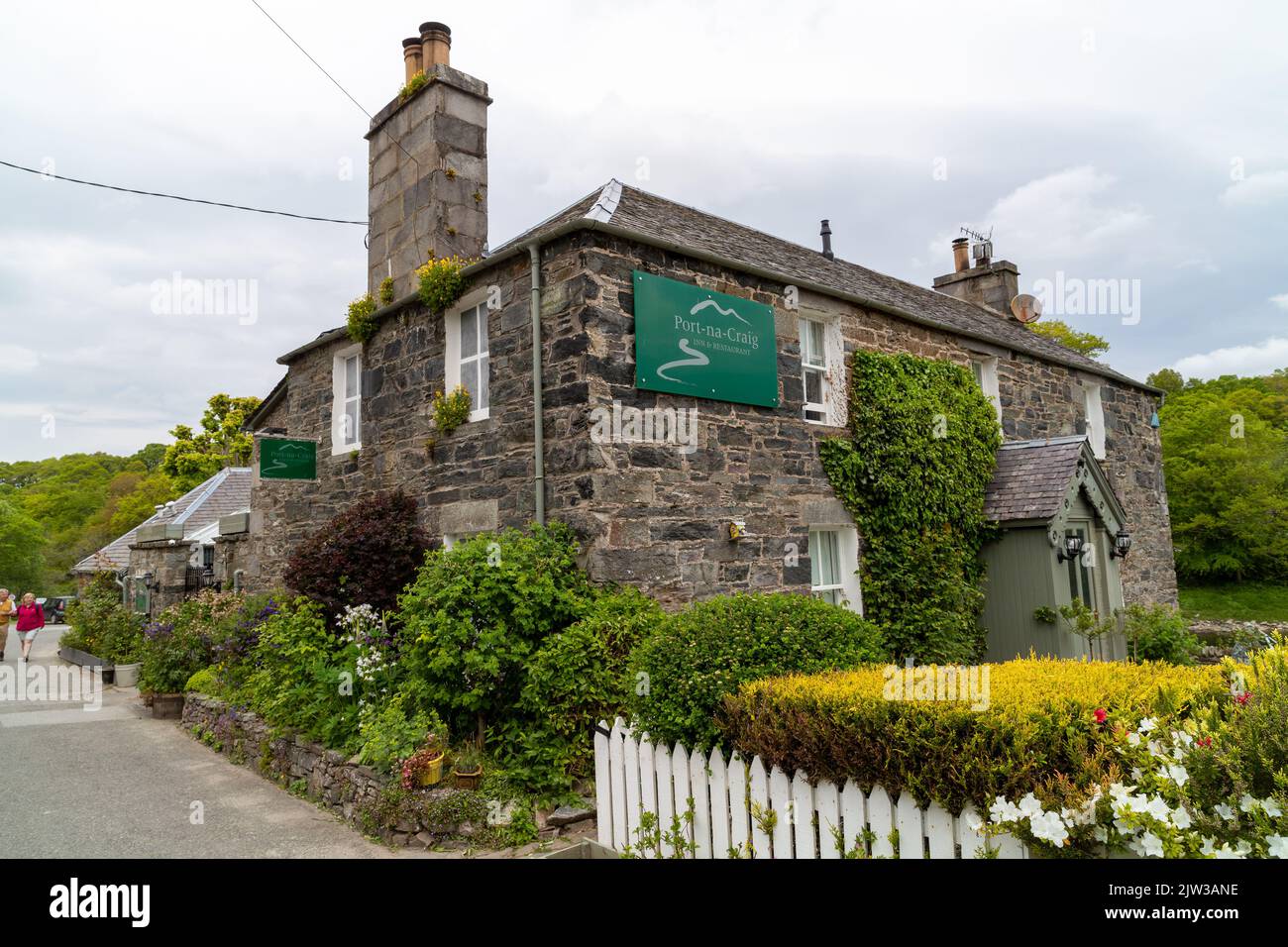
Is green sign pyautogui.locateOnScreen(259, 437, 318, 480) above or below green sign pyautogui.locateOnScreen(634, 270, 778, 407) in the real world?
below

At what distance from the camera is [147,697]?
37.3ft

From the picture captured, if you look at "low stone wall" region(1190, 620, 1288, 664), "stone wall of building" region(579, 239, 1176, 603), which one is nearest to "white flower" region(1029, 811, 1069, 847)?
"stone wall of building" region(579, 239, 1176, 603)

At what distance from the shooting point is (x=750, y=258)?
10273 millimetres

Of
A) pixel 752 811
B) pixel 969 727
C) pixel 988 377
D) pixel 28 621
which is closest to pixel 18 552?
pixel 28 621

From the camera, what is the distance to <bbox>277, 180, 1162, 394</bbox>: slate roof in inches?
344

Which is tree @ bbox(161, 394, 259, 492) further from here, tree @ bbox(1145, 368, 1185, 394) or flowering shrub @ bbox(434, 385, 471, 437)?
tree @ bbox(1145, 368, 1185, 394)

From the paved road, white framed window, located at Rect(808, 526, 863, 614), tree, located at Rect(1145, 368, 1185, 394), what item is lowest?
the paved road

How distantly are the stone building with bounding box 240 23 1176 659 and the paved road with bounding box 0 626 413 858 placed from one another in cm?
325

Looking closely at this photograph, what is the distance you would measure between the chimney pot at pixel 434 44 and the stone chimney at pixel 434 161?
0.04 feet

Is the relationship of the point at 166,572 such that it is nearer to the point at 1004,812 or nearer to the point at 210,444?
the point at 1004,812

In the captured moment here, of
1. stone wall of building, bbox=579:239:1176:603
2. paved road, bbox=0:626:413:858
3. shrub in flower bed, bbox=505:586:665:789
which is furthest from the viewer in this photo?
stone wall of building, bbox=579:239:1176:603
